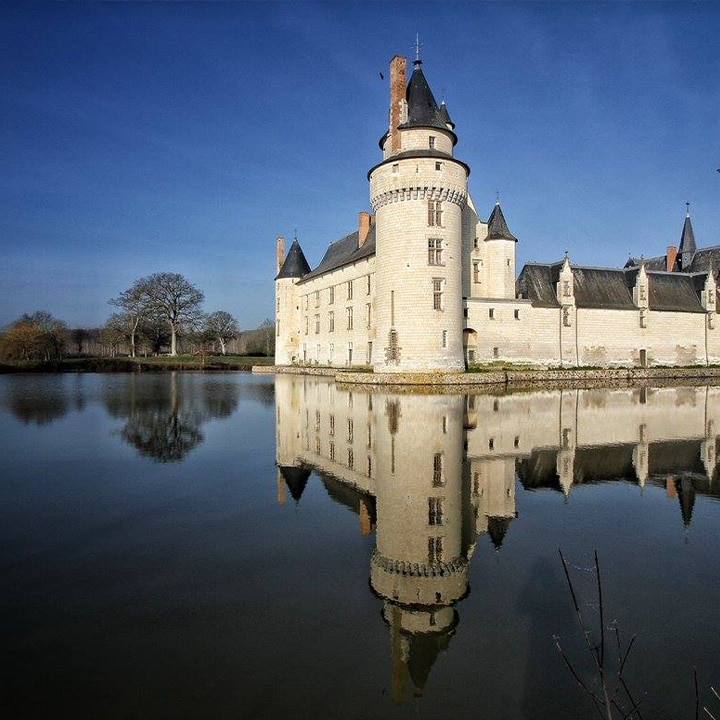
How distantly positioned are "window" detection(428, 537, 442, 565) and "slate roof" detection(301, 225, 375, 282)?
29232 mm

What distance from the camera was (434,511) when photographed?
242 inches

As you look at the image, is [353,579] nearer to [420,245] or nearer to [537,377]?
[420,245]

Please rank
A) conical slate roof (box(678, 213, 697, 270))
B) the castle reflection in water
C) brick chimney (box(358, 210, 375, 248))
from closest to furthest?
1. the castle reflection in water
2. brick chimney (box(358, 210, 375, 248))
3. conical slate roof (box(678, 213, 697, 270))

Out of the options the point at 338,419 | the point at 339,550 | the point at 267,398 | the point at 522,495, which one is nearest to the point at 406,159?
the point at 267,398

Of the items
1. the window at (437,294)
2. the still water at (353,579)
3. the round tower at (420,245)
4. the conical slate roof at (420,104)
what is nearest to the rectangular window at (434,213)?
the round tower at (420,245)

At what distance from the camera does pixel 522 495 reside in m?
7.18

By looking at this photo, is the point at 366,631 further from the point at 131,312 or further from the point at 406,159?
the point at 131,312

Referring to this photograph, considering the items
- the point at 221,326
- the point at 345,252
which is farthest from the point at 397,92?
the point at 221,326

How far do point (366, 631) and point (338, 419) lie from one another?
1056 centimetres

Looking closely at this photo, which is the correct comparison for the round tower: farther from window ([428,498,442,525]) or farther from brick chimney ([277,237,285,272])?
brick chimney ([277,237,285,272])

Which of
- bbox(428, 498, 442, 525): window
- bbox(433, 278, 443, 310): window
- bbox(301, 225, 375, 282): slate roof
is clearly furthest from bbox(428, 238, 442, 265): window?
bbox(428, 498, 442, 525): window

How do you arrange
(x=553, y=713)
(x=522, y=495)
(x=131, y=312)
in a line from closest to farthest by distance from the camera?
1. (x=553, y=713)
2. (x=522, y=495)
3. (x=131, y=312)

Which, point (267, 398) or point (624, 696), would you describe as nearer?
point (624, 696)

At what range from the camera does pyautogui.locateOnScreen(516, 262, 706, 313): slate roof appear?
114 feet
